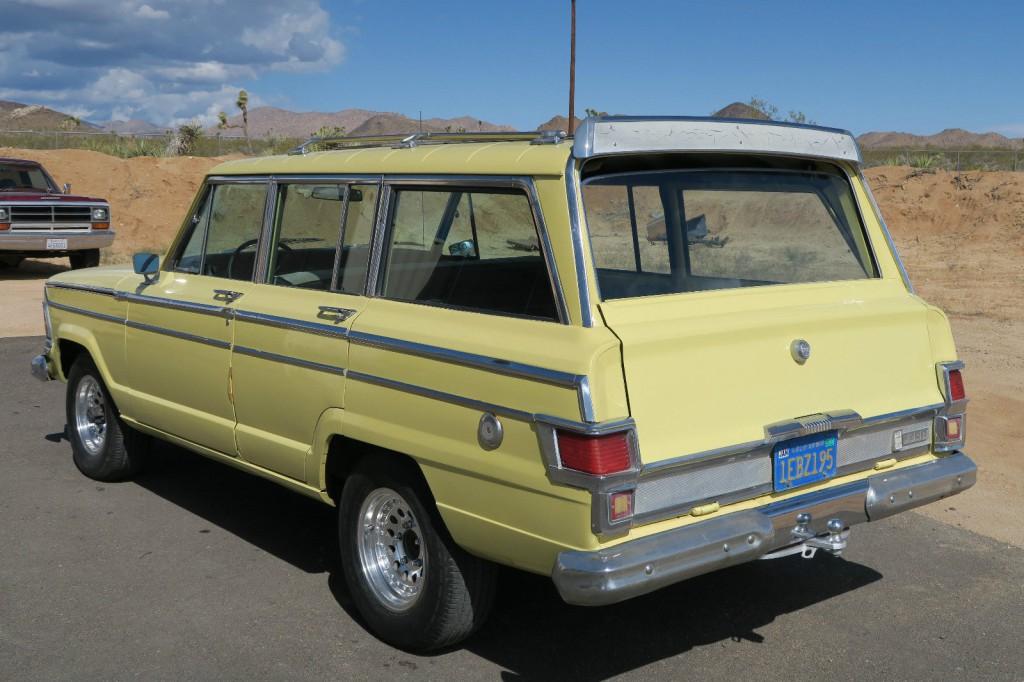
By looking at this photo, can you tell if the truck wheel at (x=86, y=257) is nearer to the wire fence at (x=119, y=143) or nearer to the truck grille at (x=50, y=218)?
→ the truck grille at (x=50, y=218)

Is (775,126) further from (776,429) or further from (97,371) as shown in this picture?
(97,371)

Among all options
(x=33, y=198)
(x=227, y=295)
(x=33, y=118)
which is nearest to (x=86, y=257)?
(x=33, y=198)

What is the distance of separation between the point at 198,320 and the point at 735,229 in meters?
2.66

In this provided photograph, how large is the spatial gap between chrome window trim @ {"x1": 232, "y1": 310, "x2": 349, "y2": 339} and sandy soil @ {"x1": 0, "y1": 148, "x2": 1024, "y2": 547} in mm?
3687

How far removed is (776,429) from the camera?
3.93m

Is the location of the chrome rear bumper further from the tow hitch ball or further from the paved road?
the paved road

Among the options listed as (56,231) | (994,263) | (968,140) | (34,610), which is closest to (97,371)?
(34,610)

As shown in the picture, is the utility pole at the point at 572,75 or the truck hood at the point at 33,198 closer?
the truck hood at the point at 33,198

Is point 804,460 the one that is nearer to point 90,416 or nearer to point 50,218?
point 90,416

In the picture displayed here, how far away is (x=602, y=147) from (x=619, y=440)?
3.51 ft

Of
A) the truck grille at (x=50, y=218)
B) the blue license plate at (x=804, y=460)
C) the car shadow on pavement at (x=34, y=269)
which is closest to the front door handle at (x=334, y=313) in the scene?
the blue license plate at (x=804, y=460)

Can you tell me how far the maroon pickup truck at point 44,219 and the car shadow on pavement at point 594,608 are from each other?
504 inches

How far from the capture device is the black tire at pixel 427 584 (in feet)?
13.5

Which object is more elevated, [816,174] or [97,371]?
[816,174]
